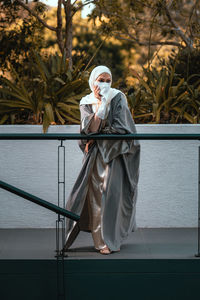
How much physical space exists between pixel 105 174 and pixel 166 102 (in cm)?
204

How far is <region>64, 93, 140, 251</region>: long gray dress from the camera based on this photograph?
15.0 feet

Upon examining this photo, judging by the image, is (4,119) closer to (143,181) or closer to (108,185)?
(143,181)

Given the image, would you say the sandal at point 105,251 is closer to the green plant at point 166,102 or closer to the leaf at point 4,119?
the green plant at point 166,102

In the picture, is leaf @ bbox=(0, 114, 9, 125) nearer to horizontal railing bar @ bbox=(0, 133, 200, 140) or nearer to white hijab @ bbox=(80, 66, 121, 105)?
white hijab @ bbox=(80, 66, 121, 105)

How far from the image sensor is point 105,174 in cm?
469

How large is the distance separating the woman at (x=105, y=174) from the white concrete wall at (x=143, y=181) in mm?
1013

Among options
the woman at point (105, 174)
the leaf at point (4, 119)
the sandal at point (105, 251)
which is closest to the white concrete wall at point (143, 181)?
the leaf at point (4, 119)

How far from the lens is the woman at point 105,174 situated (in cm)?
458

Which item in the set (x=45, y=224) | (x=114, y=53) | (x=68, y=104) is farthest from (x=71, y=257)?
(x=114, y=53)
